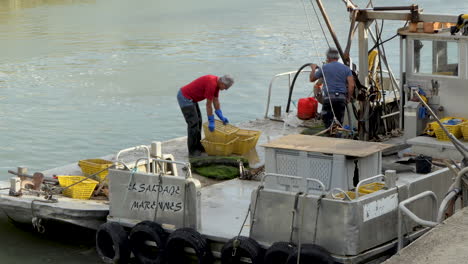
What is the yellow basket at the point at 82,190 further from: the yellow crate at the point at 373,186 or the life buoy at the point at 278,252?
the yellow crate at the point at 373,186

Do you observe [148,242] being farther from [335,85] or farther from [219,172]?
[335,85]

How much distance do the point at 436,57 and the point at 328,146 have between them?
Result: 3.23 m

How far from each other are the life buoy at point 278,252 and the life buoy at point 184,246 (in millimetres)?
803

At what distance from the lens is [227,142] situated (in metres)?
12.9

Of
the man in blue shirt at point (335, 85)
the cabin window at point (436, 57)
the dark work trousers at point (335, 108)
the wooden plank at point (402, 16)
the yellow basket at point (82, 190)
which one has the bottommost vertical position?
the yellow basket at point (82, 190)

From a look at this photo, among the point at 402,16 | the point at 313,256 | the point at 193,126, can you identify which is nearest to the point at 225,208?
the point at 313,256

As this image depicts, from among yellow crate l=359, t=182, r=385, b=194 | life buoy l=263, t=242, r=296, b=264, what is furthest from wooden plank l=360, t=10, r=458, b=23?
life buoy l=263, t=242, r=296, b=264

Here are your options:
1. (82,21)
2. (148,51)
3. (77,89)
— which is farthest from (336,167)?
(82,21)

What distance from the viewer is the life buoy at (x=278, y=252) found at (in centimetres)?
879

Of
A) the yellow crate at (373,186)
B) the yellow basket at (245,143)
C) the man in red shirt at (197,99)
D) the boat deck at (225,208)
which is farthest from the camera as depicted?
the yellow basket at (245,143)

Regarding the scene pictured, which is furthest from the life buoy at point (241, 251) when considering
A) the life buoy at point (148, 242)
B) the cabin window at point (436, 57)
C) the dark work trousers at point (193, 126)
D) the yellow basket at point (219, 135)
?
the cabin window at point (436, 57)

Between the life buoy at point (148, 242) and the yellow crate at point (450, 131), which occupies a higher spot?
the yellow crate at point (450, 131)

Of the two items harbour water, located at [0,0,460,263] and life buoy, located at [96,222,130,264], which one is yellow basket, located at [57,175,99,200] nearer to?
harbour water, located at [0,0,460,263]

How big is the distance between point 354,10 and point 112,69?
52.2 ft
